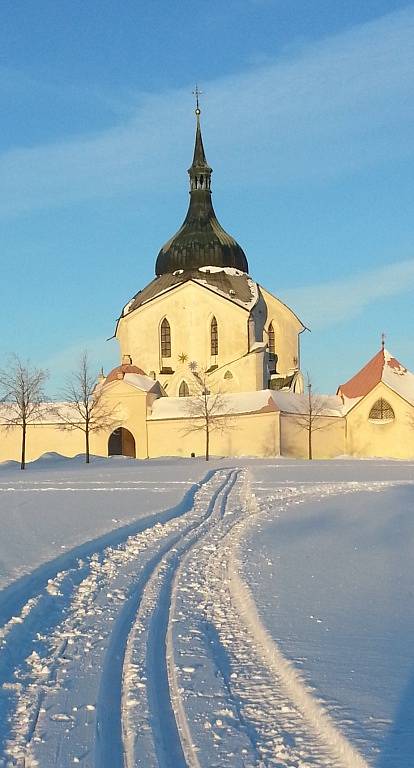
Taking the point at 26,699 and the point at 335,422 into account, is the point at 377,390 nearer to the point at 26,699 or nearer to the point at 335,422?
the point at 335,422

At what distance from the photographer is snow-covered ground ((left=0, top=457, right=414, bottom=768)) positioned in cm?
468

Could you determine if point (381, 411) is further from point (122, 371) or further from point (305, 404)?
point (122, 371)

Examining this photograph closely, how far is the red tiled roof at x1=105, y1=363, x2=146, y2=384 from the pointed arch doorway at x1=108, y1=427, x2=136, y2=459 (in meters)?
3.60

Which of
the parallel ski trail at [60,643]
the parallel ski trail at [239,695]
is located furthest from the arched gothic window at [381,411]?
the parallel ski trail at [239,695]

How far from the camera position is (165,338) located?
5800 cm

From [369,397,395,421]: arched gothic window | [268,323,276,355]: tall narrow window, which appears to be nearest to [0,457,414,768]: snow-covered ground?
[369,397,395,421]: arched gothic window

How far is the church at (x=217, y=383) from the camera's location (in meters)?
48.1

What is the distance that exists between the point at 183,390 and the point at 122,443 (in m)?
5.72

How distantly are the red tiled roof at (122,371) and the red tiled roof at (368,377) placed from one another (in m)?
13.7

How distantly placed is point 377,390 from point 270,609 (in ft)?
138

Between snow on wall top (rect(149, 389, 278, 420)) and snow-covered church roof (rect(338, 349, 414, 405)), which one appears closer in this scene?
snow on wall top (rect(149, 389, 278, 420))

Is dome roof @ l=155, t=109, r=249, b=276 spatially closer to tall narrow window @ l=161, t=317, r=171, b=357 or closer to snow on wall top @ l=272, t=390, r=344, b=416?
tall narrow window @ l=161, t=317, r=171, b=357

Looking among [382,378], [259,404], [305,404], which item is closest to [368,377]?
[382,378]

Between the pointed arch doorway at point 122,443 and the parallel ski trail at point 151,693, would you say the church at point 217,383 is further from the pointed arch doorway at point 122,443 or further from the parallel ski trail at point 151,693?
the parallel ski trail at point 151,693
